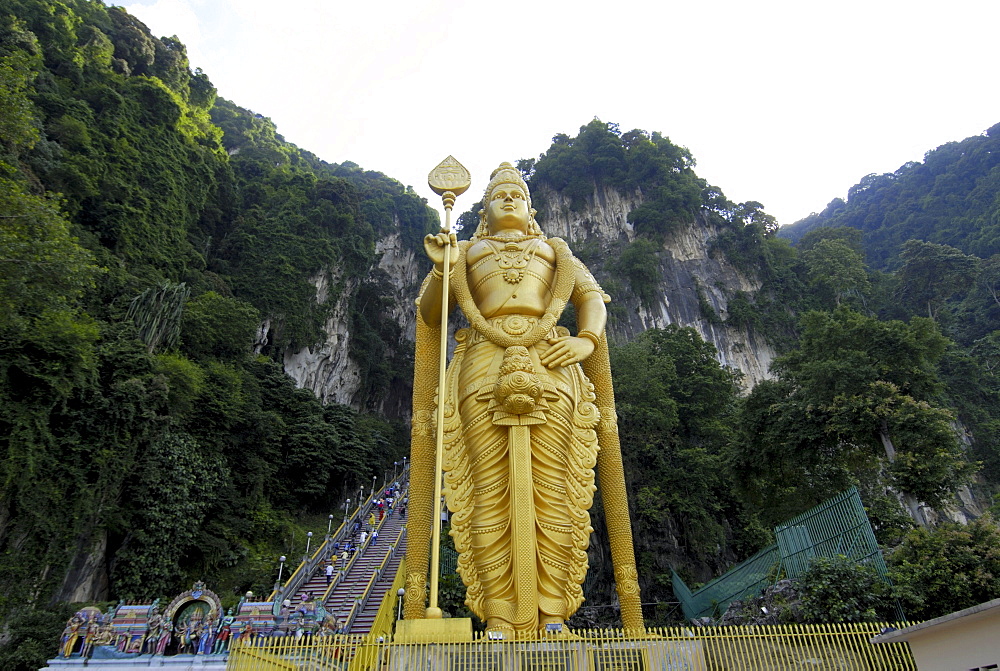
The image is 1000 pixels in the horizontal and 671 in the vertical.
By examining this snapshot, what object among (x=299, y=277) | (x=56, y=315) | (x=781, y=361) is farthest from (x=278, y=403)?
(x=781, y=361)

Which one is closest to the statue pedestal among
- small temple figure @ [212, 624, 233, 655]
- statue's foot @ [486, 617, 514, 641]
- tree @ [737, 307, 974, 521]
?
statue's foot @ [486, 617, 514, 641]

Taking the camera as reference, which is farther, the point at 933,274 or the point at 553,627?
the point at 933,274

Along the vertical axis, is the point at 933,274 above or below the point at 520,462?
above

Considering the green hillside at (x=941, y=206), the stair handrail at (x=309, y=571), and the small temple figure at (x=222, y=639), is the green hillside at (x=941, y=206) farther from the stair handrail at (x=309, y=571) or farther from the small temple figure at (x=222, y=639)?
the small temple figure at (x=222, y=639)

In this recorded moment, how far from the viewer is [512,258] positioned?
18.9 ft

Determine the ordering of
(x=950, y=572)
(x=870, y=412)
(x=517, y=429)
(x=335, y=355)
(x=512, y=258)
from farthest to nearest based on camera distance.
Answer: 1. (x=335, y=355)
2. (x=870, y=412)
3. (x=950, y=572)
4. (x=512, y=258)
5. (x=517, y=429)

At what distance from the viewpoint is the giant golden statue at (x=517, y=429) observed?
4680mm

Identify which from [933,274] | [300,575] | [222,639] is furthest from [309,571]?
[933,274]

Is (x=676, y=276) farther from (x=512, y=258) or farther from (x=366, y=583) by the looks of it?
(x=512, y=258)

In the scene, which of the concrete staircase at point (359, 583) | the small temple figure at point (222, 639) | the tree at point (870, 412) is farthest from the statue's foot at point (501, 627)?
the tree at point (870, 412)

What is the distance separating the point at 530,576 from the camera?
4488 millimetres

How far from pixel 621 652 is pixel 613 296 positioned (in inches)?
880

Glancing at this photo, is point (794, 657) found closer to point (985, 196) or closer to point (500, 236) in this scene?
point (500, 236)

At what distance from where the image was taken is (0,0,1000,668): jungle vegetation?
9742mm
